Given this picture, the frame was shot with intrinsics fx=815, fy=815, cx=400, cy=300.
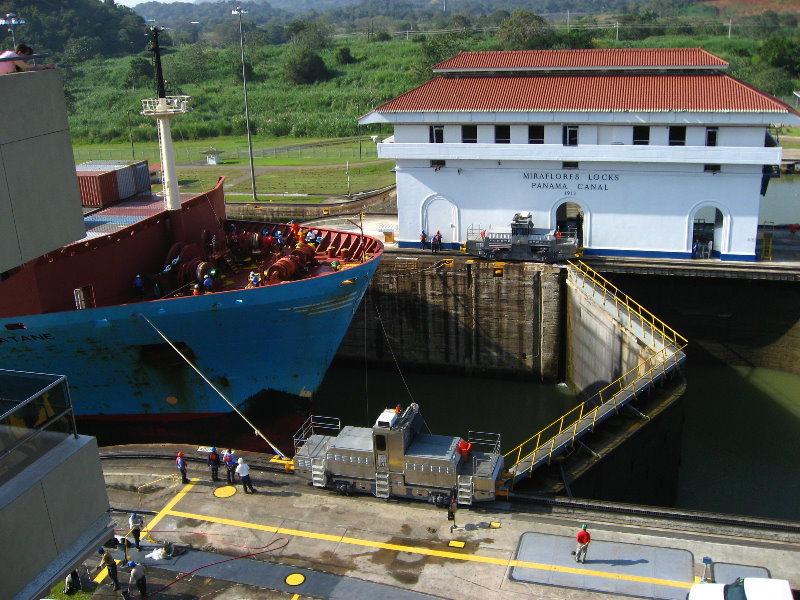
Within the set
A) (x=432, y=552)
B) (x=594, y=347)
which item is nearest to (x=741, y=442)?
(x=594, y=347)

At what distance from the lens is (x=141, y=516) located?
19844 mm

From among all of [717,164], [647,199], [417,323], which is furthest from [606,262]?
[417,323]

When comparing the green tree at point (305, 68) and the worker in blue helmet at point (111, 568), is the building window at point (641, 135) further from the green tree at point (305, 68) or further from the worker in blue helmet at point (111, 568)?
the green tree at point (305, 68)

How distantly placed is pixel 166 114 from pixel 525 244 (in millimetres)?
A: 15762

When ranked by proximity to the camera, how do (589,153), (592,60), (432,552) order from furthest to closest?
(592,60) → (589,153) → (432,552)

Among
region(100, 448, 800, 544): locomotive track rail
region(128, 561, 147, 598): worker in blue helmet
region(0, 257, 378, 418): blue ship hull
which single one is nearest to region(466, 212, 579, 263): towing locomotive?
region(0, 257, 378, 418): blue ship hull

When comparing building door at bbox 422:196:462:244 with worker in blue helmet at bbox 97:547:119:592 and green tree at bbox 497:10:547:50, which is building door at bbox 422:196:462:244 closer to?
worker in blue helmet at bbox 97:547:119:592

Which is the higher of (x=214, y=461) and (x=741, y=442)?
(x=214, y=461)

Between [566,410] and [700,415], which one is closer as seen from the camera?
[700,415]

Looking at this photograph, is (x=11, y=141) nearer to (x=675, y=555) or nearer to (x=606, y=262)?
(x=675, y=555)

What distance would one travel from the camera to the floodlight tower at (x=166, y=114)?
28.7 metres

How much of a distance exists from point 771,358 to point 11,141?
32857 mm

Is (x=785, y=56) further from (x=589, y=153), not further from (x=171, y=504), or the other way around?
(x=171, y=504)

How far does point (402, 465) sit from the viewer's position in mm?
19891
